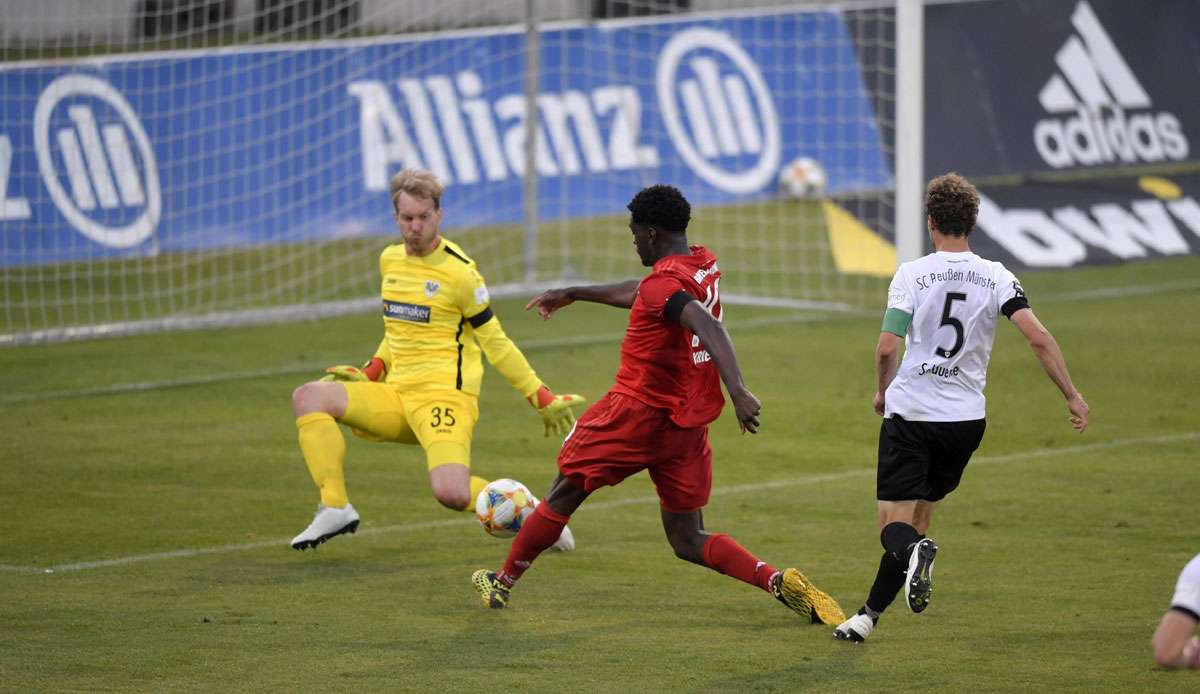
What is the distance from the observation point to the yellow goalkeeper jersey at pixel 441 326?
8.57 metres

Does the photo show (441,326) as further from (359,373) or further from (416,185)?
(416,185)

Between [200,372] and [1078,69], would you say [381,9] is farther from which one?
[1078,69]

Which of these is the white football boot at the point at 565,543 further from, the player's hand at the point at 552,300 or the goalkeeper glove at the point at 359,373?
the player's hand at the point at 552,300

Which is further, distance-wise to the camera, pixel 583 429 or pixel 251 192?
pixel 251 192

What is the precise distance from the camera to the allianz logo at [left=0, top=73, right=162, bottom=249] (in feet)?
50.8

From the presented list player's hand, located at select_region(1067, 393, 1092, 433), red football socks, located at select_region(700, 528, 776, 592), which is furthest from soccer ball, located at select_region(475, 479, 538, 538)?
player's hand, located at select_region(1067, 393, 1092, 433)

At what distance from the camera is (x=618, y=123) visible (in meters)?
20.4

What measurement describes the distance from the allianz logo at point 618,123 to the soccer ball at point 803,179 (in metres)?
0.21

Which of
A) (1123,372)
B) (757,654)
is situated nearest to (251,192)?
(1123,372)

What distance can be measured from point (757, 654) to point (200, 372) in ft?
27.3

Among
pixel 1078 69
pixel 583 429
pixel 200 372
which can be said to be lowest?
pixel 200 372

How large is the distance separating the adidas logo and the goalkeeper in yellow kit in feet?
42.5

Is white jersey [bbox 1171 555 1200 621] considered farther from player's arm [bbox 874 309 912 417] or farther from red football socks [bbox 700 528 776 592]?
red football socks [bbox 700 528 776 592]

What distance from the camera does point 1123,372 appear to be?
13758mm
